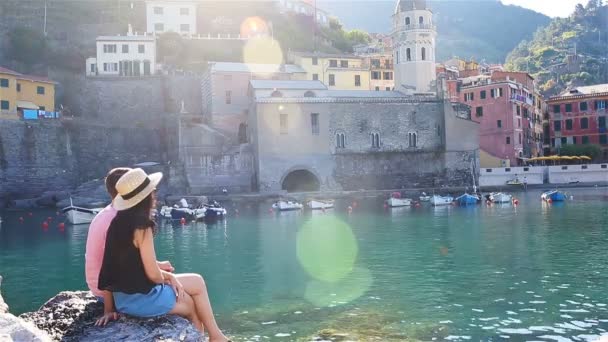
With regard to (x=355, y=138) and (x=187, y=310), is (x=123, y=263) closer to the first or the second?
(x=187, y=310)

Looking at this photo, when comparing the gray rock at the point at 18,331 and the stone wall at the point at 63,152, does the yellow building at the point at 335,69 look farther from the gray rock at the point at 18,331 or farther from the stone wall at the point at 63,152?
the gray rock at the point at 18,331

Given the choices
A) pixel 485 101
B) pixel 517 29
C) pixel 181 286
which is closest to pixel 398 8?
pixel 485 101

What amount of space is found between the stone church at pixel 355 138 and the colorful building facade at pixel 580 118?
639 inches

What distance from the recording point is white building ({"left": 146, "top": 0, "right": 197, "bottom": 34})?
214 feet

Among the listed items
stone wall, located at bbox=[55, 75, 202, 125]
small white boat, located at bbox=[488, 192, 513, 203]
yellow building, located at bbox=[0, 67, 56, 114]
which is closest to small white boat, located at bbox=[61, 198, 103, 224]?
yellow building, located at bbox=[0, 67, 56, 114]

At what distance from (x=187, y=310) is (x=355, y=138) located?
45.4 m

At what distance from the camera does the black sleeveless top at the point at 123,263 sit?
534 centimetres

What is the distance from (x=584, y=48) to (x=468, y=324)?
115m

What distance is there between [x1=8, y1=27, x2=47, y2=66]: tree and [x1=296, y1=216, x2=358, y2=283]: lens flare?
42958mm

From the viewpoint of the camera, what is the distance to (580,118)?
61.5 m

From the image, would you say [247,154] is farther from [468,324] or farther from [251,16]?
[468,324]

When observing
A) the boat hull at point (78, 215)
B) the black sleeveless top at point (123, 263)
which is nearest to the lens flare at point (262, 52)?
the boat hull at point (78, 215)

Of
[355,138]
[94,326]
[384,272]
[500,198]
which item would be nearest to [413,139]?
[355,138]

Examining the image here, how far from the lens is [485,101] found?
5856 cm
